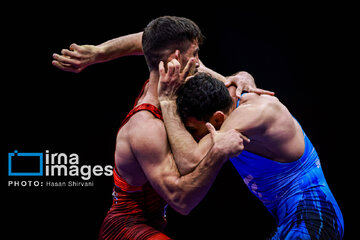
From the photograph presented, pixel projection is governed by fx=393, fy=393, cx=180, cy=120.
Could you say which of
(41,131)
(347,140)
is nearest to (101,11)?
(41,131)

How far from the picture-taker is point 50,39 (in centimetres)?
320

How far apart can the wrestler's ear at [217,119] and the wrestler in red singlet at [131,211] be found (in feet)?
0.83

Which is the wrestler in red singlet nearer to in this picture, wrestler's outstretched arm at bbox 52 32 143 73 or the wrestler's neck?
the wrestler's neck

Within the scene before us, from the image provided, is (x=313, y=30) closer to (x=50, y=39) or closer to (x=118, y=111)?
(x=118, y=111)

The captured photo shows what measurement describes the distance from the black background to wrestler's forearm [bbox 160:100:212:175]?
67.3 inches

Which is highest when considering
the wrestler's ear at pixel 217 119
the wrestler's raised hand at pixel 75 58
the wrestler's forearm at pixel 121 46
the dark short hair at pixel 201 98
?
the wrestler's forearm at pixel 121 46

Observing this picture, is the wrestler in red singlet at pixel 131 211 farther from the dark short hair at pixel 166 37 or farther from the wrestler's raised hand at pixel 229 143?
the wrestler's raised hand at pixel 229 143

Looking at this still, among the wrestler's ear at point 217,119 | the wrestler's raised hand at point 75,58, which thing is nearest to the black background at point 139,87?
the wrestler's raised hand at point 75,58

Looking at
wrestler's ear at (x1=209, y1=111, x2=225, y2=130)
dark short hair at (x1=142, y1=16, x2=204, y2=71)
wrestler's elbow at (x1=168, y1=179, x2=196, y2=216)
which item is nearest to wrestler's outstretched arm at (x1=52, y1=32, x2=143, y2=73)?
dark short hair at (x1=142, y1=16, x2=204, y2=71)

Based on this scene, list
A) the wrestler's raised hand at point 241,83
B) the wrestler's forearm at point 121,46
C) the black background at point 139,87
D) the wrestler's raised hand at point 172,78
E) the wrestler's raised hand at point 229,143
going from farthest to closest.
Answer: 1. the black background at point 139,87
2. the wrestler's forearm at point 121,46
3. the wrestler's raised hand at point 241,83
4. the wrestler's raised hand at point 172,78
5. the wrestler's raised hand at point 229,143

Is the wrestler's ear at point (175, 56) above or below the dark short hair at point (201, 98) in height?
above

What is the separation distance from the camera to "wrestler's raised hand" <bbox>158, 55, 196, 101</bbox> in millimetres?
1743

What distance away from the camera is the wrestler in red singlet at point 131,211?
73.7 inches

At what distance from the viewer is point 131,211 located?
194cm
